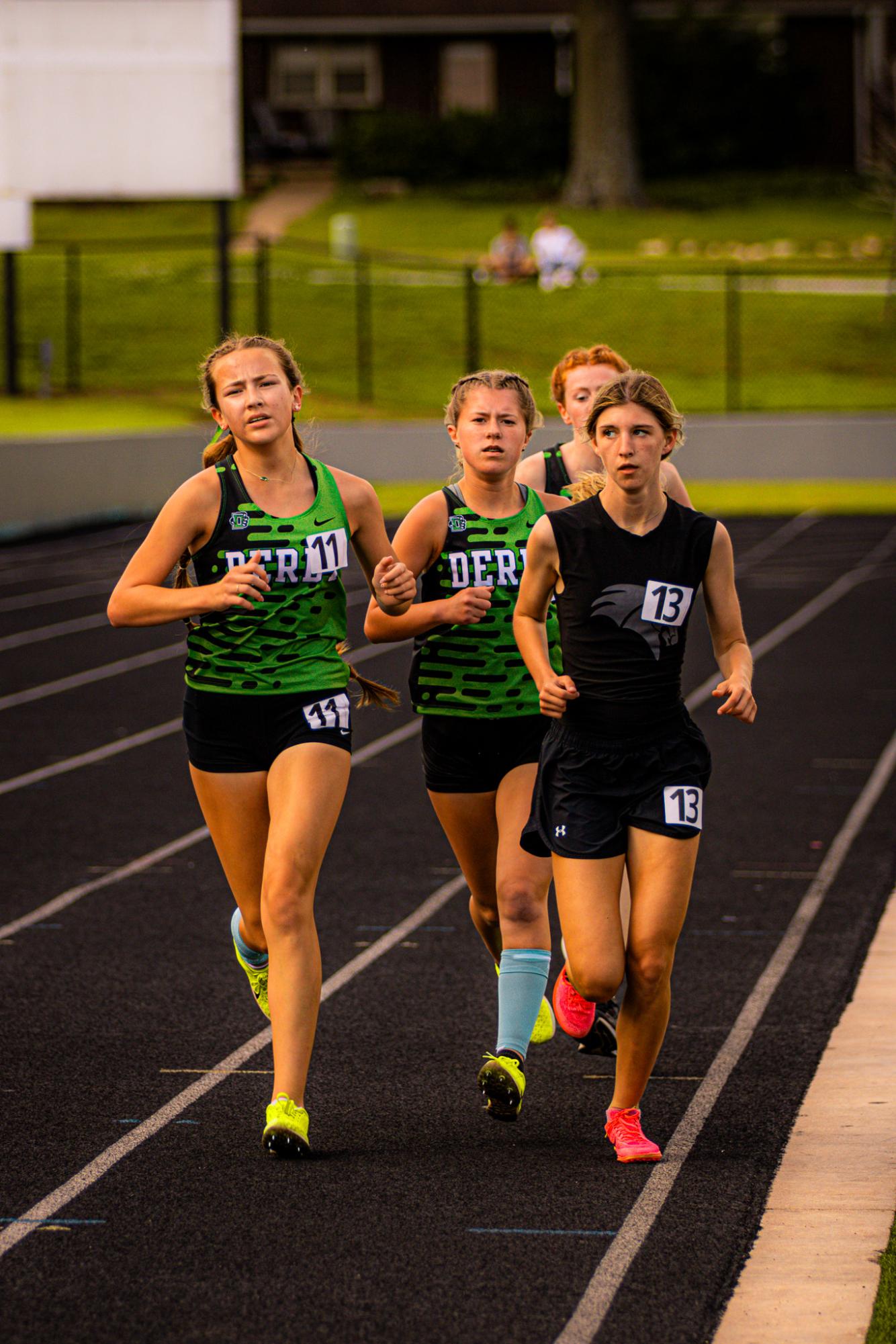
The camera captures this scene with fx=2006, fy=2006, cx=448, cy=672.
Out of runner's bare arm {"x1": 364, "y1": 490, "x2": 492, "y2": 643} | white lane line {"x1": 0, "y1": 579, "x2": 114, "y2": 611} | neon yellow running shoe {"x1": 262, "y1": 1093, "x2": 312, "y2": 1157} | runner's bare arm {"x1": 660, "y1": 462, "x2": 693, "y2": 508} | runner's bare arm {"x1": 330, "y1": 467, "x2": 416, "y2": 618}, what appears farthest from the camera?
white lane line {"x1": 0, "y1": 579, "x2": 114, "y2": 611}

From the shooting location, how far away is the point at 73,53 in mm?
25234

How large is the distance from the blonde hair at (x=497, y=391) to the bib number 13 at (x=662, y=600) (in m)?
0.82

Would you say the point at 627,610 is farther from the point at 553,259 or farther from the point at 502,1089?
the point at 553,259

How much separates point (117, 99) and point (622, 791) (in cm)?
2211

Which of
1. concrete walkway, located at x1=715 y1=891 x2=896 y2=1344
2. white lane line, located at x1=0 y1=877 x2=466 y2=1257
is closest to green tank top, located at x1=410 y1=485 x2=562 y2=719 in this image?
white lane line, located at x1=0 y1=877 x2=466 y2=1257

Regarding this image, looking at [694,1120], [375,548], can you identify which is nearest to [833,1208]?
[694,1120]

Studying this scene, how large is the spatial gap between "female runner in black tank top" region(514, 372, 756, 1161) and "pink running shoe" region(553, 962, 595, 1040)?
73cm

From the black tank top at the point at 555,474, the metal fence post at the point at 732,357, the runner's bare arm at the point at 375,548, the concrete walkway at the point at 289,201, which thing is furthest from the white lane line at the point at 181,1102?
the concrete walkway at the point at 289,201

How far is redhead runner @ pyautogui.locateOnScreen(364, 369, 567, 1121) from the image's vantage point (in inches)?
218

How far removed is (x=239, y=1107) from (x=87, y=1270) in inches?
45.3

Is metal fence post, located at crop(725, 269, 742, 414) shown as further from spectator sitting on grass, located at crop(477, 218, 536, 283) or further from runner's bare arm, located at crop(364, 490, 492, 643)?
runner's bare arm, located at crop(364, 490, 492, 643)

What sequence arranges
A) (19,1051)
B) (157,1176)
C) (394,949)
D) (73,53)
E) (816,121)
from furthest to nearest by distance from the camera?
(816,121) → (73,53) → (394,949) → (19,1051) → (157,1176)

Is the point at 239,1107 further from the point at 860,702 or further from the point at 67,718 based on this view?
the point at 860,702

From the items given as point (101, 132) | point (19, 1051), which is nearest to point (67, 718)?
point (19, 1051)
